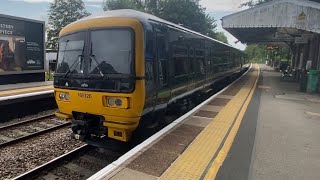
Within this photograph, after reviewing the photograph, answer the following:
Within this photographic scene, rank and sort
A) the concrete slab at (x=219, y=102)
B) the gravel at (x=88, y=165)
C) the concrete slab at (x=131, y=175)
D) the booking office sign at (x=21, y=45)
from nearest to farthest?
the concrete slab at (x=131, y=175)
the gravel at (x=88, y=165)
the concrete slab at (x=219, y=102)
the booking office sign at (x=21, y=45)

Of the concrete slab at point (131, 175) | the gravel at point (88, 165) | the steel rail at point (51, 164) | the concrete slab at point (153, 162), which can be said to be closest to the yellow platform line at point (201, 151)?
the concrete slab at point (153, 162)

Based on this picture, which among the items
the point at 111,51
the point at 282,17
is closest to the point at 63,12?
the point at 282,17

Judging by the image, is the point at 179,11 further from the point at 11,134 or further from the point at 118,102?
the point at 118,102

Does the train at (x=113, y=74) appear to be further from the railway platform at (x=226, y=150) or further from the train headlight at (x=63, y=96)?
the railway platform at (x=226, y=150)

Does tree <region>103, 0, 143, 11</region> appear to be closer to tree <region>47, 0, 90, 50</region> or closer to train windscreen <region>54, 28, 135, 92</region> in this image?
tree <region>47, 0, 90, 50</region>

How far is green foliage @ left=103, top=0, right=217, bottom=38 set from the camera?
48281 mm

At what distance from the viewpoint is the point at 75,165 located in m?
6.57

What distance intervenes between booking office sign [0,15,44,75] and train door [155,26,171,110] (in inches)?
363

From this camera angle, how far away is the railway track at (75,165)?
6043mm

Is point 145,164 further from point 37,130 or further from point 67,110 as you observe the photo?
point 37,130

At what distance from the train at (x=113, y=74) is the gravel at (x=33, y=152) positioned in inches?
40.0

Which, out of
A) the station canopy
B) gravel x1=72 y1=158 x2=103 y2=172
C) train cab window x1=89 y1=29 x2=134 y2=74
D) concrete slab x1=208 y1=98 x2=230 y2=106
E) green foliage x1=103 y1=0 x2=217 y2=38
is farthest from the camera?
green foliage x1=103 y1=0 x2=217 y2=38

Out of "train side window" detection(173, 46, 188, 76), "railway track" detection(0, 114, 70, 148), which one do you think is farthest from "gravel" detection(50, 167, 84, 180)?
"train side window" detection(173, 46, 188, 76)

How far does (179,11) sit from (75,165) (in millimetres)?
43897
